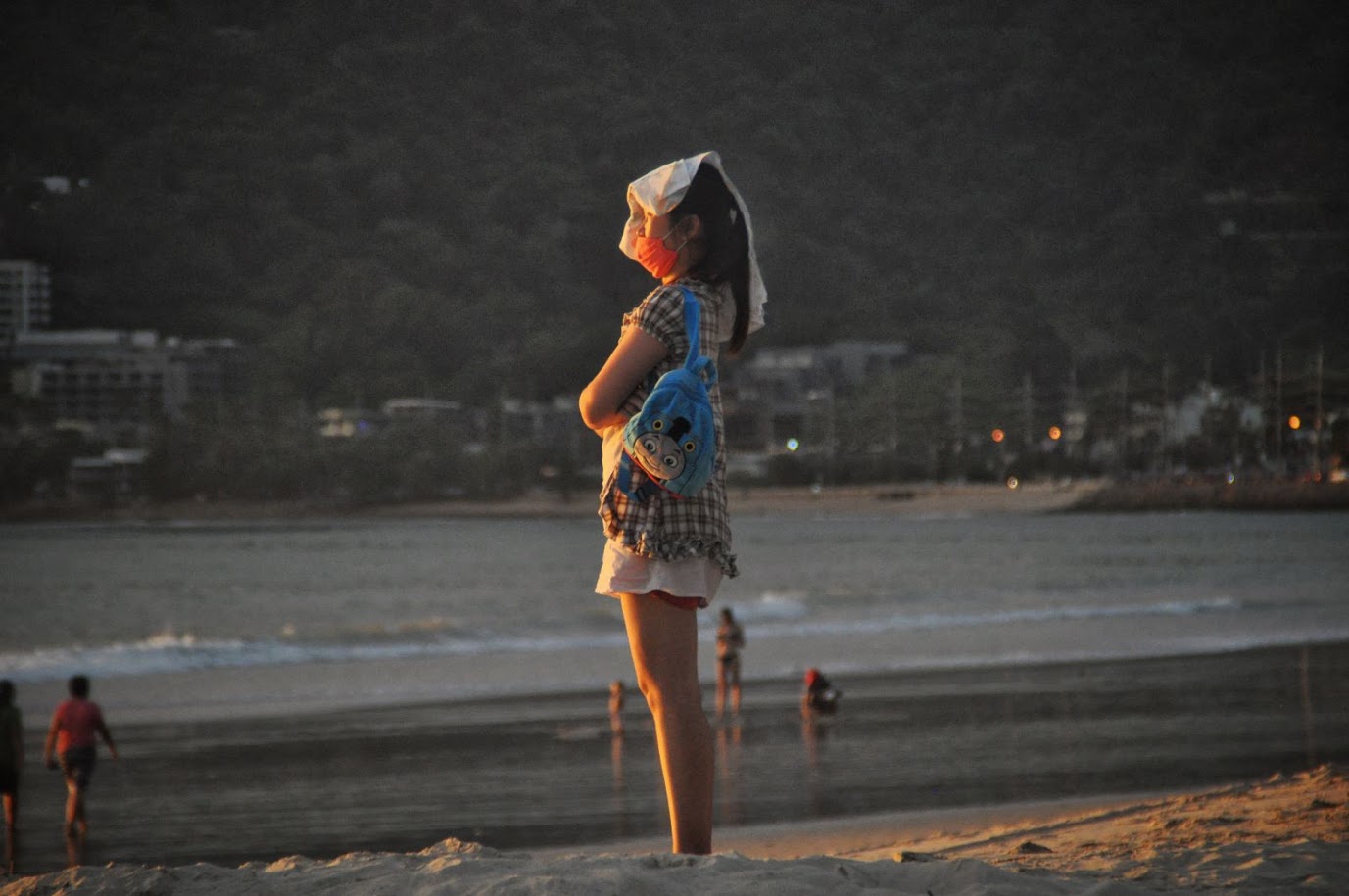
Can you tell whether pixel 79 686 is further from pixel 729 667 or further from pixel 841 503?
pixel 841 503

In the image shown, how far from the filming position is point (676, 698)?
323 centimetres

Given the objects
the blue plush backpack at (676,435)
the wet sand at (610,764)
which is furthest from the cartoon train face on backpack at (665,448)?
the wet sand at (610,764)

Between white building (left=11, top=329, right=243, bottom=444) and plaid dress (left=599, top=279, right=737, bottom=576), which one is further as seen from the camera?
white building (left=11, top=329, right=243, bottom=444)

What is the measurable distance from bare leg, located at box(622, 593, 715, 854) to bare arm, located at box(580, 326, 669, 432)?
0.40 metres

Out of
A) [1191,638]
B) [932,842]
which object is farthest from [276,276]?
[932,842]

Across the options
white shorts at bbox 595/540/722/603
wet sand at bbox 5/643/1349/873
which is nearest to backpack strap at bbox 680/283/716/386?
white shorts at bbox 595/540/722/603

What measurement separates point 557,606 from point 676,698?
3165 centimetres

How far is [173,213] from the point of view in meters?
181

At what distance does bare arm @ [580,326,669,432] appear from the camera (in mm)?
Result: 3131

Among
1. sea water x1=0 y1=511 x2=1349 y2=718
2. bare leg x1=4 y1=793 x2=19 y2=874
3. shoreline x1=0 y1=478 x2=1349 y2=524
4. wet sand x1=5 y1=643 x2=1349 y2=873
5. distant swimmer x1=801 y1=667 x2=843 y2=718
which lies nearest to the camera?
bare leg x1=4 y1=793 x2=19 y2=874

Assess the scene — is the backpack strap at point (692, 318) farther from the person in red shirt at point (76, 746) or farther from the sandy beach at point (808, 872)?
the person in red shirt at point (76, 746)

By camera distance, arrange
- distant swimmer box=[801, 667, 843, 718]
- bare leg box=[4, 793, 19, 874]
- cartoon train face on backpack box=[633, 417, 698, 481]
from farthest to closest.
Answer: distant swimmer box=[801, 667, 843, 718]
bare leg box=[4, 793, 19, 874]
cartoon train face on backpack box=[633, 417, 698, 481]

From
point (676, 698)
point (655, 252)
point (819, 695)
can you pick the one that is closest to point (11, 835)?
point (676, 698)

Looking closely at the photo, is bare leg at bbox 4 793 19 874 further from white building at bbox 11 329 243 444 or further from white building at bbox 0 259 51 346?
white building at bbox 0 259 51 346
